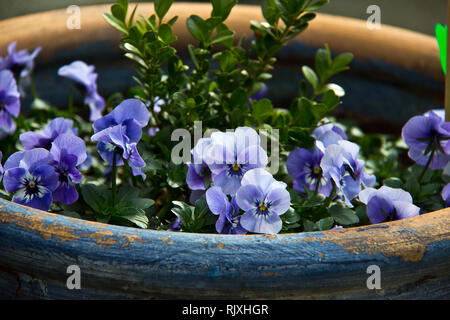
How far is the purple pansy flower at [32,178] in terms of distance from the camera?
27.3 inches

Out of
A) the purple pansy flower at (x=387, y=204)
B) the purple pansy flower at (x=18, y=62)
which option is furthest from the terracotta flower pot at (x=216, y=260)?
the purple pansy flower at (x=18, y=62)

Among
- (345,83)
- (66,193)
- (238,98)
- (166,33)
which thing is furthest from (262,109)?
(345,83)

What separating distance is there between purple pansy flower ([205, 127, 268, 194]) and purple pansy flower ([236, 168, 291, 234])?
0.03 metres

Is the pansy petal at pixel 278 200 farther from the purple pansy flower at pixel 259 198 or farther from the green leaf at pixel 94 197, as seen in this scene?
the green leaf at pixel 94 197

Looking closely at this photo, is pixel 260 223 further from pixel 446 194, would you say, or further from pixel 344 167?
pixel 446 194

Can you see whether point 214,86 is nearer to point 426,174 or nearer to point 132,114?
point 132,114

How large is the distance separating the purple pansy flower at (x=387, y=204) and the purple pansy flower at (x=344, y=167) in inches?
0.8

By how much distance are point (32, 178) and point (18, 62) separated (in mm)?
340

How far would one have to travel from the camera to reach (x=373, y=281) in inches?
22.1

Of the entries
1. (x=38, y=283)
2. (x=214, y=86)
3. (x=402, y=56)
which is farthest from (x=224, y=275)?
(x=402, y=56)

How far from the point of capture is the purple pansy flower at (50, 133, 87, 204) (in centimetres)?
71

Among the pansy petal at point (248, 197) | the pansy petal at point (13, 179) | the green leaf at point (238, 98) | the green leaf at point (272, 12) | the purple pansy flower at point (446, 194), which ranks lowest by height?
the pansy petal at point (248, 197)

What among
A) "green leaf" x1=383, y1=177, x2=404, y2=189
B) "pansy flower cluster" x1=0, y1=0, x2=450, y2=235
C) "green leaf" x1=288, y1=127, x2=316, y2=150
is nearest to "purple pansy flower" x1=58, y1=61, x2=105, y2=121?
"pansy flower cluster" x1=0, y1=0, x2=450, y2=235

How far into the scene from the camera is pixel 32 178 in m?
0.70
